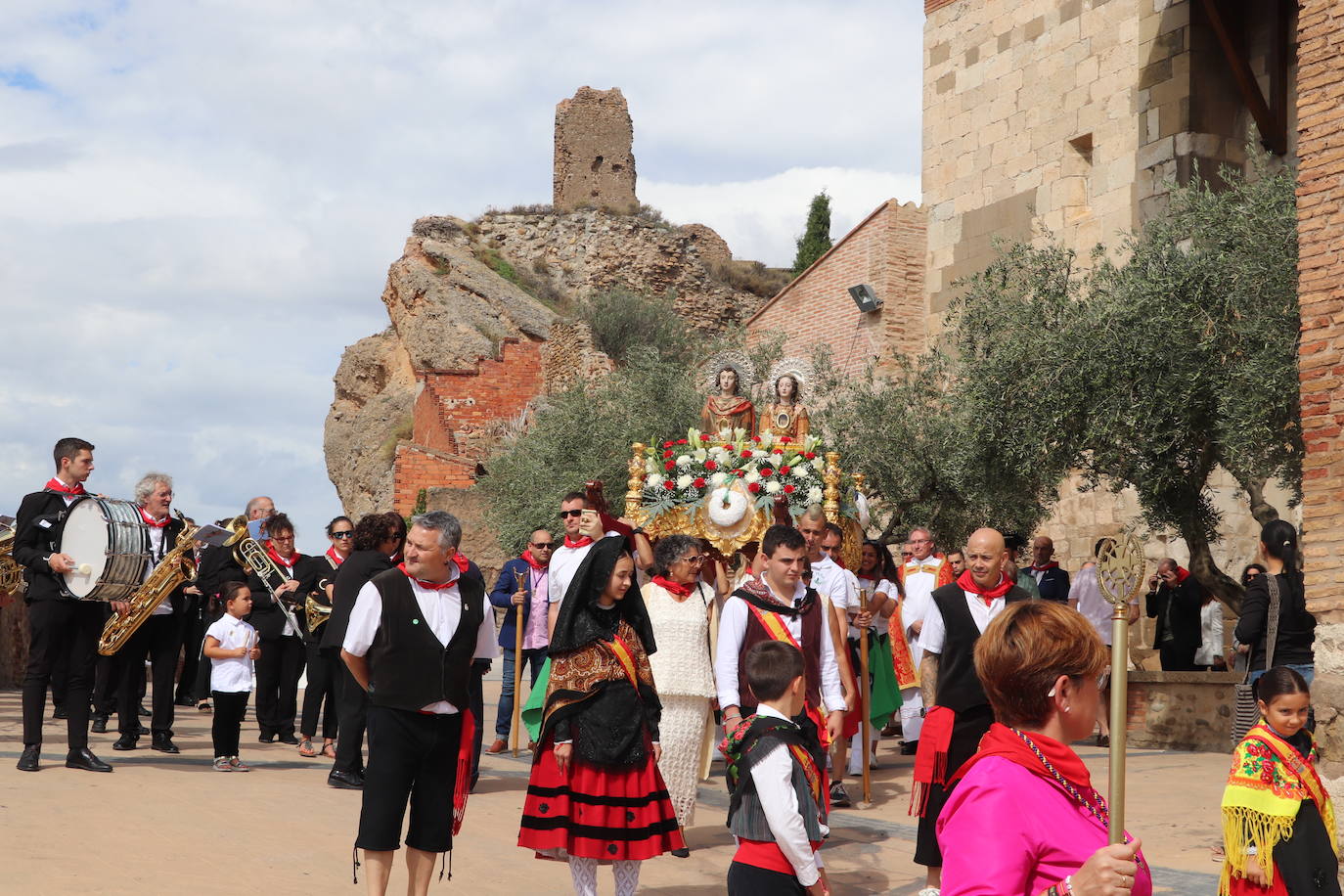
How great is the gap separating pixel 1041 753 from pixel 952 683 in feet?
13.0

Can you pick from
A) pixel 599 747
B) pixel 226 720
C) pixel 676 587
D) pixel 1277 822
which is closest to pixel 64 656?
pixel 226 720

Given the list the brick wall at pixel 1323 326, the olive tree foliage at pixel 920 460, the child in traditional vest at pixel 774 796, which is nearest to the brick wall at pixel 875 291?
the olive tree foliage at pixel 920 460

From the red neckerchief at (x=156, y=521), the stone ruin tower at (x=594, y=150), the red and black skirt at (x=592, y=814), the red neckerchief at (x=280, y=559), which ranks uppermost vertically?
the stone ruin tower at (x=594, y=150)

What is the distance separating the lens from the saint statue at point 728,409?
41.5ft

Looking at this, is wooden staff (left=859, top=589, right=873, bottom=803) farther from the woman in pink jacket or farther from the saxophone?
the woman in pink jacket

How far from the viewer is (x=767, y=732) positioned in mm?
5043

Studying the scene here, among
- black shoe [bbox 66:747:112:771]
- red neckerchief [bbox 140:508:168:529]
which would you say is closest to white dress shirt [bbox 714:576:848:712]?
black shoe [bbox 66:747:112:771]

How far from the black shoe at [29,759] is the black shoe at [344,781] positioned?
6.27ft

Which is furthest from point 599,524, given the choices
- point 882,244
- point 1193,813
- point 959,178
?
point 882,244

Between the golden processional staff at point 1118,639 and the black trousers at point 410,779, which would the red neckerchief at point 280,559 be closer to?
the black trousers at point 410,779

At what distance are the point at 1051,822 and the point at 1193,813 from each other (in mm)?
7422

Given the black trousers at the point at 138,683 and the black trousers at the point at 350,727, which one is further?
the black trousers at the point at 138,683

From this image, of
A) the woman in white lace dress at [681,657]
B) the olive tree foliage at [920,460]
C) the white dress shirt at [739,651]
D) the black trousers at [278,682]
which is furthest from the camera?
the olive tree foliage at [920,460]

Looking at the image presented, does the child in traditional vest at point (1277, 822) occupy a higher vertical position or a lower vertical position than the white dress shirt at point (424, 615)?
lower
